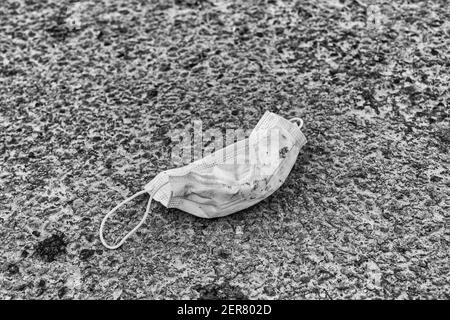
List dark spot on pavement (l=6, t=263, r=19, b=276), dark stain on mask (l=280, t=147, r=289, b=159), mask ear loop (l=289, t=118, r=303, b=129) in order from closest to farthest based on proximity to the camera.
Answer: dark spot on pavement (l=6, t=263, r=19, b=276)
dark stain on mask (l=280, t=147, r=289, b=159)
mask ear loop (l=289, t=118, r=303, b=129)

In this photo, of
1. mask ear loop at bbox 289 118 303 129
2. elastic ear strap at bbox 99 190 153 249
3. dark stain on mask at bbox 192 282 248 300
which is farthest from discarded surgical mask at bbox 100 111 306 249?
dark stain on mask at bbox 192 282 248 300

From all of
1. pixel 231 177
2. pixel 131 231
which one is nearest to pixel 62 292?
pixel 131 231

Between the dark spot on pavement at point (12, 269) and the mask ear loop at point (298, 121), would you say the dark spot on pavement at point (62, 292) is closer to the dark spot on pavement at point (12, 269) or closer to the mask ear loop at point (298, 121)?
the dark spot on pavement at point (12, 269)

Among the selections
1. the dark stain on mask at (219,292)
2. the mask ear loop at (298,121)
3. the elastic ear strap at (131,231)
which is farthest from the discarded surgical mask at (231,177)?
the dark stain on mask at (219,292)

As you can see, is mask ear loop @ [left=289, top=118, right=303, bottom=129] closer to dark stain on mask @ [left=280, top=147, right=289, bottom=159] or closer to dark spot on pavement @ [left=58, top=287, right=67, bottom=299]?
dark stain on mask @ [left=280, top=147, right=289, bottom=159]

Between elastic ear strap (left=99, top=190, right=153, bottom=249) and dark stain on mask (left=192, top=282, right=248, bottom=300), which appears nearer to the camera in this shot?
dark stain on mask (left=192, top=282, right=248, bottom=300)

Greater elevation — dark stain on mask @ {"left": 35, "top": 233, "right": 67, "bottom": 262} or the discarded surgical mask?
the discarded surgical mask

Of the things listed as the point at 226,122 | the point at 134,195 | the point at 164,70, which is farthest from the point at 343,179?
the point at 164,70

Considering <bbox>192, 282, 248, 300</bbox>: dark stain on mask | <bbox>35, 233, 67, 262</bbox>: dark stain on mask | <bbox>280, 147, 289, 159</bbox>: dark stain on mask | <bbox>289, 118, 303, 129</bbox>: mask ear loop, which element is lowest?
<bbox>35, 233, 67, 262</bbox>: dark stain on mask
